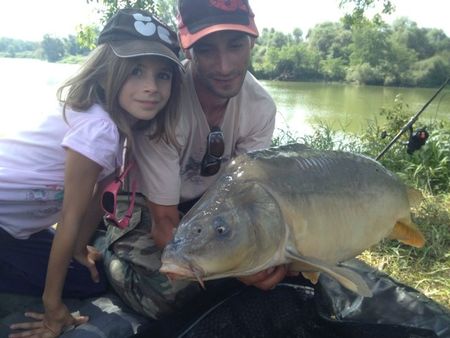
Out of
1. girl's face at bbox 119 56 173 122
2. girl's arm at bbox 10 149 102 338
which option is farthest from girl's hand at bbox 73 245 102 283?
girl's face at bbox 119 56 173 122

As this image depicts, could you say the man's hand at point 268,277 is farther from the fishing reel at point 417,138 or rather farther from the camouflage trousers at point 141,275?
the fishing reel at point 417,138

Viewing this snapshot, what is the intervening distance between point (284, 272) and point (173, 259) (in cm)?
65

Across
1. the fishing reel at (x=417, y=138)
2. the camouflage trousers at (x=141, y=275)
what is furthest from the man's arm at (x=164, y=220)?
the fishing reel at (x=417, y=138)

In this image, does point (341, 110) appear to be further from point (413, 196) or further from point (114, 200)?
point (114, 200)

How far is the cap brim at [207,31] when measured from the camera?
6.34ft

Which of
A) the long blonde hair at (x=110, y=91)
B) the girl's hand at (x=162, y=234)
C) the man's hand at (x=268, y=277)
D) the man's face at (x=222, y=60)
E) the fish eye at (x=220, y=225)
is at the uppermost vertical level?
the man's face at (x=222, y=60)

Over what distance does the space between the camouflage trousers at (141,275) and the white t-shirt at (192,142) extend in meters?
0.28

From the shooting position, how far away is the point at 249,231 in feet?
4.22

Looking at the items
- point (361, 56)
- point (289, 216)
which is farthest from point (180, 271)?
point (361, 56)

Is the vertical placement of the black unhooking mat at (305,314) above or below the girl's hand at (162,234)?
below

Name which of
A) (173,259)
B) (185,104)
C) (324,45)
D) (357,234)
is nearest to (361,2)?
(185,104)

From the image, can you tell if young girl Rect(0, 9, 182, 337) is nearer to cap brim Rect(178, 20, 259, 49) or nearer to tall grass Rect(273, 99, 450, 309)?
cap brim Rect(178, 20, 259, 49)

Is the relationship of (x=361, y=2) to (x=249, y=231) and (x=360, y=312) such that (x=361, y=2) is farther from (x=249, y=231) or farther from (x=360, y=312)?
(x=249, y=231)

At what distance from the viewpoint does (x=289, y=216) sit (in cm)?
140
